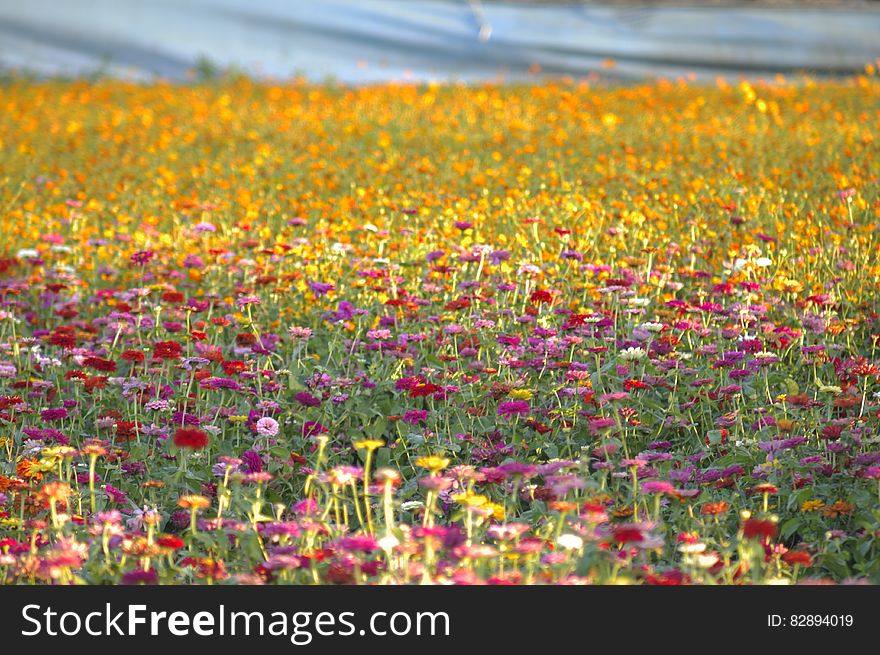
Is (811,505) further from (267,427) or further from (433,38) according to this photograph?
(433,38)

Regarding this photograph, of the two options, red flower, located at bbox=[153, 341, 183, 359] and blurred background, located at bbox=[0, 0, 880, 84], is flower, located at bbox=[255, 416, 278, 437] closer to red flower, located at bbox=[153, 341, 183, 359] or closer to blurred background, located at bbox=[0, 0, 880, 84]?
red flower, located at bbox=[153, 341, 183, 359]

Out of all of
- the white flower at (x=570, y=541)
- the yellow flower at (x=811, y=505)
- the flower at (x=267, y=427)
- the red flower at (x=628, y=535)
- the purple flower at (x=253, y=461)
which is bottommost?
the white flower at (x=570, y=541)

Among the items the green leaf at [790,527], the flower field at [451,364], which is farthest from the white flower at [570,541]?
the green leaf at [790,527]

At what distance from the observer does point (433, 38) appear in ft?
37.4

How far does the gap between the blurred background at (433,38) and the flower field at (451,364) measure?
380 centimetres

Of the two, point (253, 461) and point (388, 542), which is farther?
point (253, 461)

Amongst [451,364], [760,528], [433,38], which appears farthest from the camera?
[433,38]

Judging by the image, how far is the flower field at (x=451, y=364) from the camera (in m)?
2.50

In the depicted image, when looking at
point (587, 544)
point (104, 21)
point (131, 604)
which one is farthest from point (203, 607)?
point (104, 21)

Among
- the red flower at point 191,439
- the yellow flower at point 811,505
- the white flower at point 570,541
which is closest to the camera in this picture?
the white flower at point 570,541

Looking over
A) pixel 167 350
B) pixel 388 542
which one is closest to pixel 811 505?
pixel 388 542

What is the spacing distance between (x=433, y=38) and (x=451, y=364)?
814cm

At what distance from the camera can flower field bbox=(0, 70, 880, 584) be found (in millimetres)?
2496

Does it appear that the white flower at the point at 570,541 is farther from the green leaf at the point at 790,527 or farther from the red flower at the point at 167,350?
the red flower at the point at 167,350
